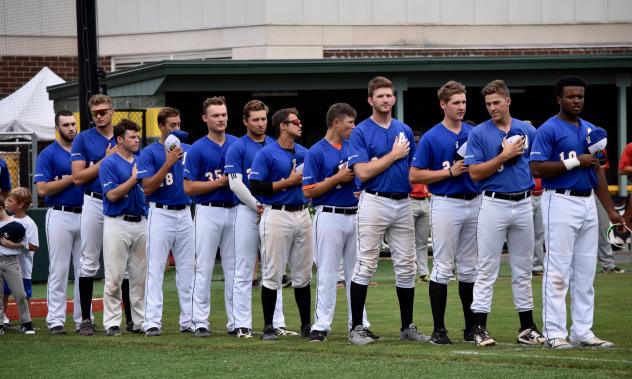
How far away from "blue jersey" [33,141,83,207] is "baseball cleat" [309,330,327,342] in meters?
3.08

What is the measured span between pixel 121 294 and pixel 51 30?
17853 millimetres

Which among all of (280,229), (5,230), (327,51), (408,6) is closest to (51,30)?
(327,51)

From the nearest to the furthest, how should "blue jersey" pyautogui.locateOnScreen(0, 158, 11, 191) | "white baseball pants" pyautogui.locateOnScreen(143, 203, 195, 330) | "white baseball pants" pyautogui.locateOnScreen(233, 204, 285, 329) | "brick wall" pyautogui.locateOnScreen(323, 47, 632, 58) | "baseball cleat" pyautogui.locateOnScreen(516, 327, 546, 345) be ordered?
"baseball cleat" pyautogui.locateOnScreen(516, 327, 546, 345)
"white baseball pants" pyautogui.locateOnScreen(233, 204, 285, 329)
"white baseball pants" pyautogui.locateOnScreen(143, 203, 195, 330)
"blue jersey" pyautogui.locateOnScreen(0, 158, 11, 191)
"brick wall" pyautogui.locateOnScreen(323, 47, 632, 58)

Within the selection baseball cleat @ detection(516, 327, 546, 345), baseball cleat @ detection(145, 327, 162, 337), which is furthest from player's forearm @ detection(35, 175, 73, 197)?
baseball cleat @ detection(516, 327, 546, 345)

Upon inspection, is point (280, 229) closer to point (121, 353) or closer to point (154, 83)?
point (121, 353)

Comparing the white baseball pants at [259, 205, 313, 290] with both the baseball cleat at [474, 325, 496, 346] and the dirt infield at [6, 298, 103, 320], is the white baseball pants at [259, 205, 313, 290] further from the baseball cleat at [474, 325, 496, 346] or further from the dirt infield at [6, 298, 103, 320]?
the dirt infield at [6, 298, 103, 320]

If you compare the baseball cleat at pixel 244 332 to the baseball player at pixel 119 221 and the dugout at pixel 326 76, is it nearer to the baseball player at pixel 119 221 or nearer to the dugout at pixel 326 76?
the baseball player at pixel 119 221

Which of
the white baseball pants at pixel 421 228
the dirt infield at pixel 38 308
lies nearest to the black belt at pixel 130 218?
the dirt infield at pixel 38 308

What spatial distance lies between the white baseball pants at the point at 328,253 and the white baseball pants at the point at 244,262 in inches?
26.8

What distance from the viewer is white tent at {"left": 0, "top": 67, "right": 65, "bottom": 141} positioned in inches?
1004

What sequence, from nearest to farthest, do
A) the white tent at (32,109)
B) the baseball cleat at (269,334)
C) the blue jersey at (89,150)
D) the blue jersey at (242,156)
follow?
the baseball cleat at (269,334)
the blue jersey at (242,156)
the blue jersey at (89,150)
the white tent at (32,109)

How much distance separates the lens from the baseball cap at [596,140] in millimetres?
9820

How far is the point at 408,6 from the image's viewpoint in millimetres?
27516

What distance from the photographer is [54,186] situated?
12.2 m
